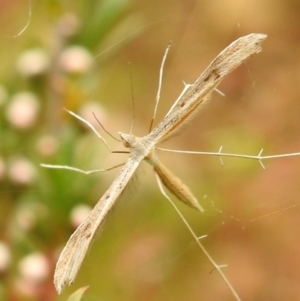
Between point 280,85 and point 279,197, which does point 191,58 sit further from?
point 279,197

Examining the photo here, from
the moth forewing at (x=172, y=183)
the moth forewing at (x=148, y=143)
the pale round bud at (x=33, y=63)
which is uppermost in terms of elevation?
the pale round bud at (x=33, y=63)

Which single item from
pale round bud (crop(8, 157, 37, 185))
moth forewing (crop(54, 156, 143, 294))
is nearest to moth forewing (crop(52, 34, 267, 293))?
moth forewing (crop(54, 156, 143, 294))

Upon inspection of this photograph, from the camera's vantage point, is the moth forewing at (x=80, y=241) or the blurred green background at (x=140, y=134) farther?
the blurred green background at (x=140, y=134)

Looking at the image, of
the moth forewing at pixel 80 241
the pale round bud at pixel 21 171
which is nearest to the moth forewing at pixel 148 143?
the moth forewing at pixel 80 241

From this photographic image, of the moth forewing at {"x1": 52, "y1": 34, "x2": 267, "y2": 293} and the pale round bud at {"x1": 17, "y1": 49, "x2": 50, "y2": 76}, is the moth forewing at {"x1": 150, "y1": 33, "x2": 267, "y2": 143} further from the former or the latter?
the pale round bud at {"x1": 17, "y1": 49, "x2": 50, "y2": 76}

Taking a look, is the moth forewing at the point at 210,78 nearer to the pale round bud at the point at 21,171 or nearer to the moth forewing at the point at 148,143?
the moth forewing at the point at 148,143

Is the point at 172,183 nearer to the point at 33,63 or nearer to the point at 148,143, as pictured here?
the point at 148,143

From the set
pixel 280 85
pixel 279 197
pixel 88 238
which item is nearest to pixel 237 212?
pixel 279 197

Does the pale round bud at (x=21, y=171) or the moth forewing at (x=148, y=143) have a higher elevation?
the pale round bud at (x=21, y=171)
